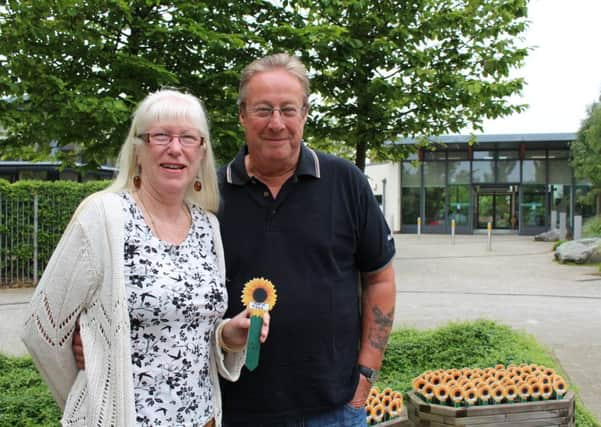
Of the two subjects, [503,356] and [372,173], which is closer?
[503,356]

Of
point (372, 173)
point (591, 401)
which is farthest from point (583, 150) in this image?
point (591, 401)

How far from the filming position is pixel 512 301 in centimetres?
1080

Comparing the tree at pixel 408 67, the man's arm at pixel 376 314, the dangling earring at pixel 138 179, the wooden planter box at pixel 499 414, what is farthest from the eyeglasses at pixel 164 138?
the tree at pixel 408 67

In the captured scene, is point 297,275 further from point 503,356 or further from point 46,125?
point 46,125

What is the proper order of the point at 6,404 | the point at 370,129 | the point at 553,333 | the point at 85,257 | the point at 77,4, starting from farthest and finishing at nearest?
the point at 553,333 → the point at 370,129 → the point at 77,4 → the point at 6,404 → the point at 85,257

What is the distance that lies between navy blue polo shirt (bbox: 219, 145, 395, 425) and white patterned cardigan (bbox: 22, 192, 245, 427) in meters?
0.51

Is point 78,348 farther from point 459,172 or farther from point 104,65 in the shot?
point 459,172

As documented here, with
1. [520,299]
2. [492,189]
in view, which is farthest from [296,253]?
[492,189]

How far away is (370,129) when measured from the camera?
24.0ft

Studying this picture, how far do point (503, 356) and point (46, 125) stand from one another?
427 cm

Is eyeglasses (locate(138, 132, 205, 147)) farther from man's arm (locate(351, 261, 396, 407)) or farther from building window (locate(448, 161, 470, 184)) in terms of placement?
building window (locate(448, 161, 470, 184))

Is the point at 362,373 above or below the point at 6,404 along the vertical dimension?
above

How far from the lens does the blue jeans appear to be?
2.29 metres

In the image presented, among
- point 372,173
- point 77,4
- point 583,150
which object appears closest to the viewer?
point 77,4
